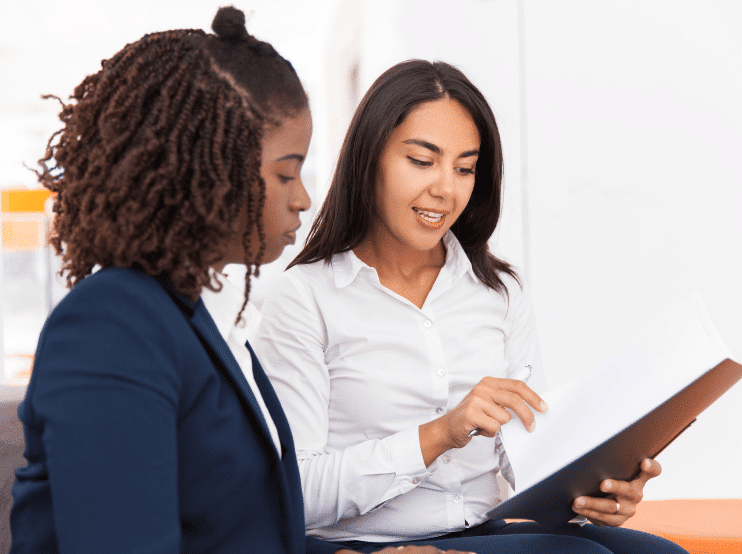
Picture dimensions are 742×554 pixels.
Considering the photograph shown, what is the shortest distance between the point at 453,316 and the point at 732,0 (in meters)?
1.52

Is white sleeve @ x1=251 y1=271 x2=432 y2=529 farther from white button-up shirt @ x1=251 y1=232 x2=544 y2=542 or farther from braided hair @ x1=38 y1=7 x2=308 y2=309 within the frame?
braided hair @ x1=38 y1=7 x2=308 y2=309

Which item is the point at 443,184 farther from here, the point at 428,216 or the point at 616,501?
the point at 616,501

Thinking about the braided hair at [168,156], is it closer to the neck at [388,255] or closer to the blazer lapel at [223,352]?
the blazer lapel at [223,352]

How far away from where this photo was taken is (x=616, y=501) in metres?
0.99

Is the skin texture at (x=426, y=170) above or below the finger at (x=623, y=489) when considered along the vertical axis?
above

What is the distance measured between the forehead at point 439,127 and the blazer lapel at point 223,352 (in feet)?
1.92

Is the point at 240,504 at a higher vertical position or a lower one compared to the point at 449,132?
lower

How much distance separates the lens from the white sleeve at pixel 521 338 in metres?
1.35

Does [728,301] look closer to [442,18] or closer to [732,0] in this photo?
[732,0]

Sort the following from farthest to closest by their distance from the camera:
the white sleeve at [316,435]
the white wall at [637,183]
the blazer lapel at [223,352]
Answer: the white wall at [637,183] < the white sleeve at [316,435] < the blazer lapel at [223,352]

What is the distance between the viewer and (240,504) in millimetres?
719

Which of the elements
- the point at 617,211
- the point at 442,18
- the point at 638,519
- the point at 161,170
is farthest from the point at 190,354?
the point at 442,18

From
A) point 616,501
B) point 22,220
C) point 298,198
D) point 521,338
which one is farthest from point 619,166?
point 22,220

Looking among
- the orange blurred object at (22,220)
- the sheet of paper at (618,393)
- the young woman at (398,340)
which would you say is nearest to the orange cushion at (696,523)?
the young woman at (398,340)
